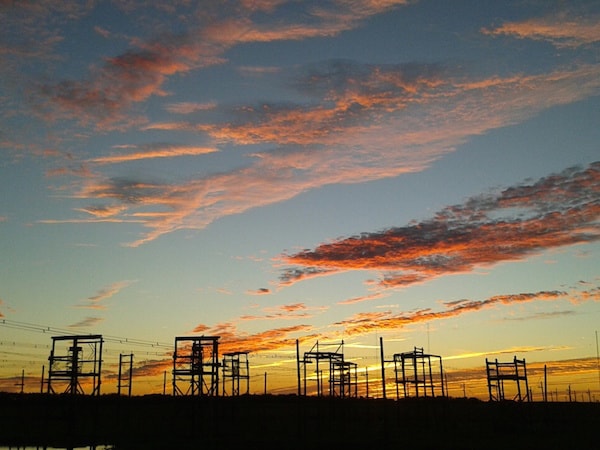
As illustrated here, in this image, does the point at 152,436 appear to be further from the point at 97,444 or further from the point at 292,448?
the point at 292,448

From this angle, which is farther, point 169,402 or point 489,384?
point 169,402

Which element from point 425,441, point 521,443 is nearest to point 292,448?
point 425,441

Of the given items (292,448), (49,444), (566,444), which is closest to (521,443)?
(566,444)

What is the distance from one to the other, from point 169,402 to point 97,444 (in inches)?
2014

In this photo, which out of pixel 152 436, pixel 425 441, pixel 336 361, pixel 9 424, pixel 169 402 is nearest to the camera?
pixel 425 441

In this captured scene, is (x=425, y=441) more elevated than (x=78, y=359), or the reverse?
(x=78, y=359)

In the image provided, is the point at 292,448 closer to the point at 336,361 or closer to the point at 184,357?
the point at 184,357

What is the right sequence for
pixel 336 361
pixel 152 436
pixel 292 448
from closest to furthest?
pixel 292 448 < pixel 152 436 < pixel 336 361

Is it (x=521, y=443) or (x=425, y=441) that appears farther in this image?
(x=425, y=441)

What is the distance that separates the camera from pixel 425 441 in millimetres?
46688

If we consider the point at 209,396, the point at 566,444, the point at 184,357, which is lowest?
the point at 566,444

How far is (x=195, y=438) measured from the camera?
50.0 meters

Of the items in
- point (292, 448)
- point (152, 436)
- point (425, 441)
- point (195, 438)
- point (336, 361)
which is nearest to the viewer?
point (292, 448)

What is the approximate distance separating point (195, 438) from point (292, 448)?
1202 centimetres
